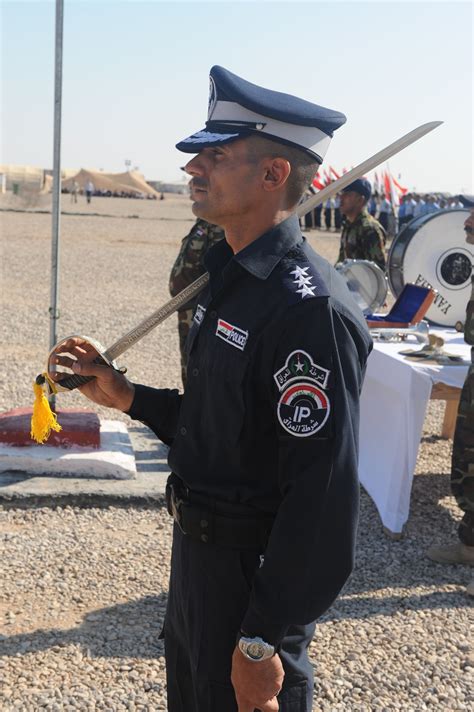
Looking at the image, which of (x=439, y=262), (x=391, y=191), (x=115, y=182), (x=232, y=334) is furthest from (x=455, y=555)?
(x=115, y=182)

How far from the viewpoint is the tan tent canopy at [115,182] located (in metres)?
→ 88.2

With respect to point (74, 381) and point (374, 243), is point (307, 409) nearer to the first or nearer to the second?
point (74, 381)

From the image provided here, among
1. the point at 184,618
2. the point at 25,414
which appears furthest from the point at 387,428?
the point at 184,618

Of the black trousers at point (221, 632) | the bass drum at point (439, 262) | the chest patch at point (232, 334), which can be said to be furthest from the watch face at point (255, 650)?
the bass drum at point (439, 262)

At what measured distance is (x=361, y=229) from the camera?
698 centimetres

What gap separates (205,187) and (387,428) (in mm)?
3400

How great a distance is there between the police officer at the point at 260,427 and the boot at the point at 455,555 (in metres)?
2.69

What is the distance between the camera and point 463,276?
6.18 meters

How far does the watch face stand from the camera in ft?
5.39

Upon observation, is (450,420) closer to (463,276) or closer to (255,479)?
(463,276)

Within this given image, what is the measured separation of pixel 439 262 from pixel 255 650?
499 cm

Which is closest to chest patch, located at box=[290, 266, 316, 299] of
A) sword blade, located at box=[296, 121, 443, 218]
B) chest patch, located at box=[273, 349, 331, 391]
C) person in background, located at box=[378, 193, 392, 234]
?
chest patch, located at box=[273, 349, 331, 391]

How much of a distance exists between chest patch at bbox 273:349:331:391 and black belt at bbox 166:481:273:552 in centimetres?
36

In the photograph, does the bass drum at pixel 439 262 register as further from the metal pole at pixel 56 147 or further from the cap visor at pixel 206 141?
the cap visor at pixel 206 141
